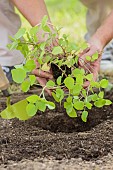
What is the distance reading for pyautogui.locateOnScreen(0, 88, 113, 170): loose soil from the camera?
1903mm

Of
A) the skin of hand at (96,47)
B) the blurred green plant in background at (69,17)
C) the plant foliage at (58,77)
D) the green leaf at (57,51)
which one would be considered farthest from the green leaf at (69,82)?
the blurred green plant in background at (69,17)

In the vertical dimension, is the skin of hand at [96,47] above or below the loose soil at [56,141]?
above

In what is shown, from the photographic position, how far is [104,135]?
6.99 feet

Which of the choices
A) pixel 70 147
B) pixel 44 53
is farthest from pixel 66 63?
pixel 70 147

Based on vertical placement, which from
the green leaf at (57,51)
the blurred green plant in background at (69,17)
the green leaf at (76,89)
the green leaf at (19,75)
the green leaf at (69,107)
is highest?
the blurred green plant in background at (69,17)

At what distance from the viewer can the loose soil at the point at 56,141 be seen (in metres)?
1.90

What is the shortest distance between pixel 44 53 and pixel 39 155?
1.23ft

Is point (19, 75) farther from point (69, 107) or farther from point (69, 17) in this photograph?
point (69, 17)

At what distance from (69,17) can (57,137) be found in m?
2.83

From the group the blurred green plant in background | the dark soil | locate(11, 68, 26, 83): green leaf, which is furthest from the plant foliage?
the blurred green plant in background

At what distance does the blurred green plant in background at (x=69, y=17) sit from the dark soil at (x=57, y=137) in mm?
1576

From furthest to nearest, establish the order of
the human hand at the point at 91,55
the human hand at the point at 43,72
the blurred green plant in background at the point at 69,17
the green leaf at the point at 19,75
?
the blurred green plant in background at the point at 69,17 < the human hand at the point at 91,55 < the human hand at the point at 43,72 < the green leaf at the point at 19,75

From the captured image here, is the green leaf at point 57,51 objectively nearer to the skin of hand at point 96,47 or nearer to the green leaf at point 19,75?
the green leaf at point 19,75

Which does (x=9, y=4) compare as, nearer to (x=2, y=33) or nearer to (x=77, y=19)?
(x=2, y=33)
